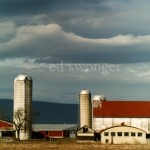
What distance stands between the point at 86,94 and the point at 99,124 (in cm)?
1630

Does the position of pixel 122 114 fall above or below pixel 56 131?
above

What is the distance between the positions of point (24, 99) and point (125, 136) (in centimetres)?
2659

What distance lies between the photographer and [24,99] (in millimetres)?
84250

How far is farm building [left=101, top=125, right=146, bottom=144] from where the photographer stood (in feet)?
208

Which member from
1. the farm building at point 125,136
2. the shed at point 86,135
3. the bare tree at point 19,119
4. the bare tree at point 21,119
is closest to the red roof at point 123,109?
the bare tree at point 21,119

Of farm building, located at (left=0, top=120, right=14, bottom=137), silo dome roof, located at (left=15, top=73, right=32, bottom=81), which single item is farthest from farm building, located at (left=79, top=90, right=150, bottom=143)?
farm building, located at (left=0, top=120, right=14, bottom=137)

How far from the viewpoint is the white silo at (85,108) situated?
95.6m

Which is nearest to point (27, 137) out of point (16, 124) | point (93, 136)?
point (16, 124)

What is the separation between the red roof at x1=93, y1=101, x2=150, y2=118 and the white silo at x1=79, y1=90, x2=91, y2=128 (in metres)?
11.8

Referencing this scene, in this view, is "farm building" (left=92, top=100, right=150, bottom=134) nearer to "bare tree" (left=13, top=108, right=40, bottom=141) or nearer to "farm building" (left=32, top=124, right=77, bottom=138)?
"bare tree" (left=13, top=108, right=40, bottom=141)

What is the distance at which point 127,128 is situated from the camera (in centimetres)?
6431

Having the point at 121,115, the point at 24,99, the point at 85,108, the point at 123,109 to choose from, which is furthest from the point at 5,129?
the point at 123,109

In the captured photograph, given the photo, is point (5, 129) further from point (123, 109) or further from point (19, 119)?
point (123, 109)

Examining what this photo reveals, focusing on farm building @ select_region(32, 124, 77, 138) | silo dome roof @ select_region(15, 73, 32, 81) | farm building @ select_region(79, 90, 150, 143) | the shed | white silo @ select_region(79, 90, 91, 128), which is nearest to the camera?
the shed
